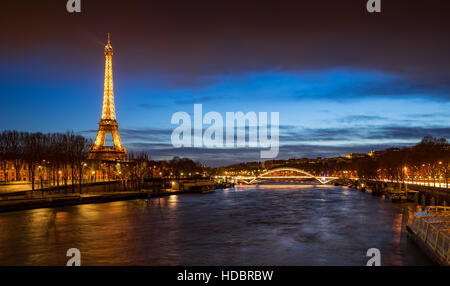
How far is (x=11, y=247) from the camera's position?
22031mm

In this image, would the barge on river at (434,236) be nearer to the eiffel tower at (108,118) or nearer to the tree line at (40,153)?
the tree line at (40,153)

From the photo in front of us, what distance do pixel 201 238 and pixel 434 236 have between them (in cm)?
1331

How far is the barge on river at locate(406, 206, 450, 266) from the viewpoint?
1533 cm

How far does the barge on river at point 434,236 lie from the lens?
50.3 feet

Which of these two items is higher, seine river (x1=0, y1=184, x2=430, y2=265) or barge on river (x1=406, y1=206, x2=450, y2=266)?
barge on river (x1=406, y1=206, x2=450, y2=266)

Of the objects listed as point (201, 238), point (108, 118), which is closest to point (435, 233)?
point (201, 238)

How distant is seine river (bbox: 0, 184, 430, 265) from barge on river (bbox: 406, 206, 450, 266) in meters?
0.77

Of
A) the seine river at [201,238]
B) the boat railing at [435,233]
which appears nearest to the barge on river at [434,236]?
the boat railing at [435,233]

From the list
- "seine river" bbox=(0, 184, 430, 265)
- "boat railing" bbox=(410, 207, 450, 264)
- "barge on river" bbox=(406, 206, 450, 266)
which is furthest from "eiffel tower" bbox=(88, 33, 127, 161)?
"boat railing" bbox=(410, 207, 450, 264)

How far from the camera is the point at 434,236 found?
17703mm

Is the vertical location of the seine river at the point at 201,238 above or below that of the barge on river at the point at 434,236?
below

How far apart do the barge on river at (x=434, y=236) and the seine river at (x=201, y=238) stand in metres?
0.77

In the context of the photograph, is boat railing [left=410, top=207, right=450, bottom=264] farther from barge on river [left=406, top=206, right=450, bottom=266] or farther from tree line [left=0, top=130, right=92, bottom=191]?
tree line [left=0, top=130, right=92, bottom=191]
